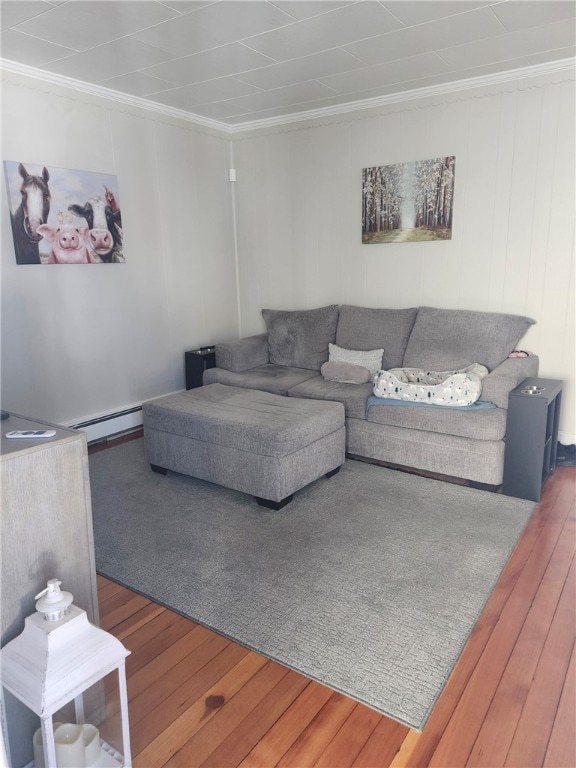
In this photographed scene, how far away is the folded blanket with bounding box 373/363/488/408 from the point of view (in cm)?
306

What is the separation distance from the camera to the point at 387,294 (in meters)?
A: 4.29

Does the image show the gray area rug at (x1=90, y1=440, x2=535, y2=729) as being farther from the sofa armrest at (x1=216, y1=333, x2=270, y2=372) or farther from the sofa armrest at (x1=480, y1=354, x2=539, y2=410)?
the sofa armrest at (x1=216, y1=333, x2=270, y2=372)

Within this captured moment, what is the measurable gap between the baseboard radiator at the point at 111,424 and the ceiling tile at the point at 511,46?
325 cm

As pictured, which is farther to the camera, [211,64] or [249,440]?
[211,64]

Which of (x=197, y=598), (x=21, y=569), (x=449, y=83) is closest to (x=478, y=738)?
(x=197, y=598)

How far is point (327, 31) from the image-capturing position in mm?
2861

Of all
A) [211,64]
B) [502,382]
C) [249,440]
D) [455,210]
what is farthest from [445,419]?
[211,64]

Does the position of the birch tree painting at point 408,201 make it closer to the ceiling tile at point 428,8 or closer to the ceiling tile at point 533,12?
the ceiling tile at point 533,12

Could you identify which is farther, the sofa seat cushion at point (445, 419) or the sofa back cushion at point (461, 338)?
the sofa back cushion at point (461, 338)

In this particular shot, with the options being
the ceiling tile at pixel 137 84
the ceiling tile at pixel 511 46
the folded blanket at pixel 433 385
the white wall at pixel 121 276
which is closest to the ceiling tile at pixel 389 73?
the ceiling tile at pixel 511 46

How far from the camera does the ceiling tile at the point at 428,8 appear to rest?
256cm

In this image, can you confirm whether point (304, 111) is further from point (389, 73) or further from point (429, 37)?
point (429, 37)

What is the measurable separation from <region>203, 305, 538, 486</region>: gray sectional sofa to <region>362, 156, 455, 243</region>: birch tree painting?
60 cm

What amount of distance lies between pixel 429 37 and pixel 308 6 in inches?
30.8
